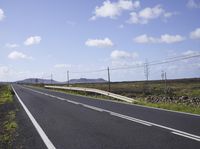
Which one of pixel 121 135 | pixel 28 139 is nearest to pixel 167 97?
pixel 121 135

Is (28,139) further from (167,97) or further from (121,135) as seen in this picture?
(167,97)

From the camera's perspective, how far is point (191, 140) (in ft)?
28.2

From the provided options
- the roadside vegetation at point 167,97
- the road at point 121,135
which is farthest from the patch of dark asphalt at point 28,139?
the roadside vegetation at point 167,97

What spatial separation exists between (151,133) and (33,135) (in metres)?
3.71

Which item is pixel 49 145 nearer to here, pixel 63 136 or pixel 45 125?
pixel 63 136

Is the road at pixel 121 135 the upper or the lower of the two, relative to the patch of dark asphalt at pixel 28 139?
upper

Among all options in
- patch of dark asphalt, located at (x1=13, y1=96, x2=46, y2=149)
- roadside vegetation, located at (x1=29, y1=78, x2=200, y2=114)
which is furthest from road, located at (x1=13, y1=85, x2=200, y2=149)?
roadside vegetation, located at (x1=29, y1=78, x2=200, y2=114)

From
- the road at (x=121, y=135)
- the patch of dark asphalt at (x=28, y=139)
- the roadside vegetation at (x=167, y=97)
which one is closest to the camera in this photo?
the road at (x=121, y=135)

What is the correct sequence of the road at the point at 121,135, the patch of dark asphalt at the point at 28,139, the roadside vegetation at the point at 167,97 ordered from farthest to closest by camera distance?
the roadside vegetation at the point at 167,97 < the patch of dark asphalt at the point at 28,139 < the road at the point at 121,135

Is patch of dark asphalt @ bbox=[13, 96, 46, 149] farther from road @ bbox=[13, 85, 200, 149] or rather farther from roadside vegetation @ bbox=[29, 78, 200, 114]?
roadside vegetation @ bbox=[29, 78, 200, 114]

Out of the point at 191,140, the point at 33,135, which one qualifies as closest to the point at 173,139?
the point at 191,140

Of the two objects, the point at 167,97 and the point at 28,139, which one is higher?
the point at 167,97

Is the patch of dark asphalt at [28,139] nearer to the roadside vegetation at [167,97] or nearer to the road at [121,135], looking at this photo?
the road at [121,135]

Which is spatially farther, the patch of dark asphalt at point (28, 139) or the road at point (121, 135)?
the patch of dark asphalt at point (28, 139)
